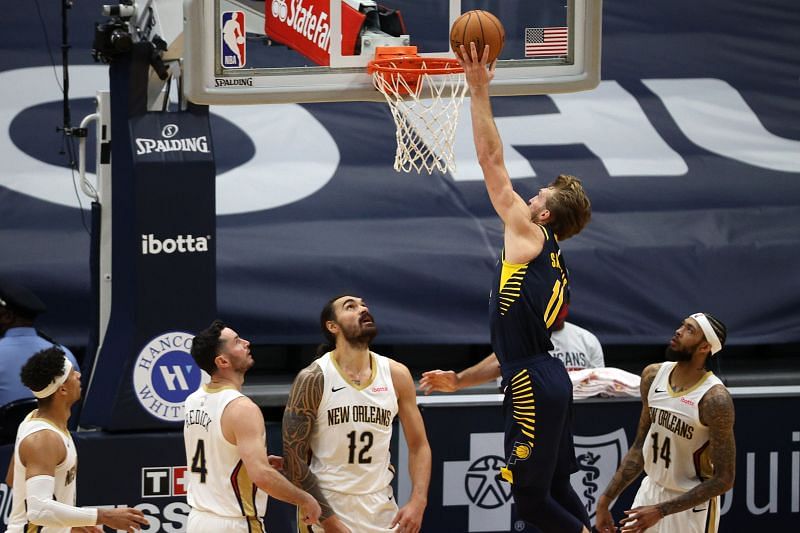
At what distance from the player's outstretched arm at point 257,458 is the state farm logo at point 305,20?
2.05 m

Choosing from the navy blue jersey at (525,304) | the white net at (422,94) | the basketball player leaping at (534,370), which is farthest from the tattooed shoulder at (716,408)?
the white net at (422,94)

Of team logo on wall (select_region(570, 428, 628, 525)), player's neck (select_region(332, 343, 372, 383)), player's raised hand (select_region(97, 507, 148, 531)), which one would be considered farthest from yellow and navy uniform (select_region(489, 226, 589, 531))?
team logo on wall (select_region(570, 428, 628, 525))

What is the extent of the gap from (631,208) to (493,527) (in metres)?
3.91

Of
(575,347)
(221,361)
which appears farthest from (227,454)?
(575,347)

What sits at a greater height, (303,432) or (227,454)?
(303,432)

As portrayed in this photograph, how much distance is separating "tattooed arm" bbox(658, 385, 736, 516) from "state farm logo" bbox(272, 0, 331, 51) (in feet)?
9.07

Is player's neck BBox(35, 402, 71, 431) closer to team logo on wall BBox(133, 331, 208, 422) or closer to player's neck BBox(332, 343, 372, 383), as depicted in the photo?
player's neck BBox(332, 343, 372, 383)

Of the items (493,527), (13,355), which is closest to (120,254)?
(13,355)

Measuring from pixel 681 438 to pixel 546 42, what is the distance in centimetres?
221

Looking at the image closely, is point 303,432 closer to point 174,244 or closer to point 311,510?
point 311,510

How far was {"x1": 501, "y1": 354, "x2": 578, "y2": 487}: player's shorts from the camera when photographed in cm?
607

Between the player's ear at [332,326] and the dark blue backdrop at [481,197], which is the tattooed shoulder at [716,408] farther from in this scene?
the dark blue backdrop at [481,197]

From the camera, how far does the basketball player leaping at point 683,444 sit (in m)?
6.90

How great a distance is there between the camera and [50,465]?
620 cm
